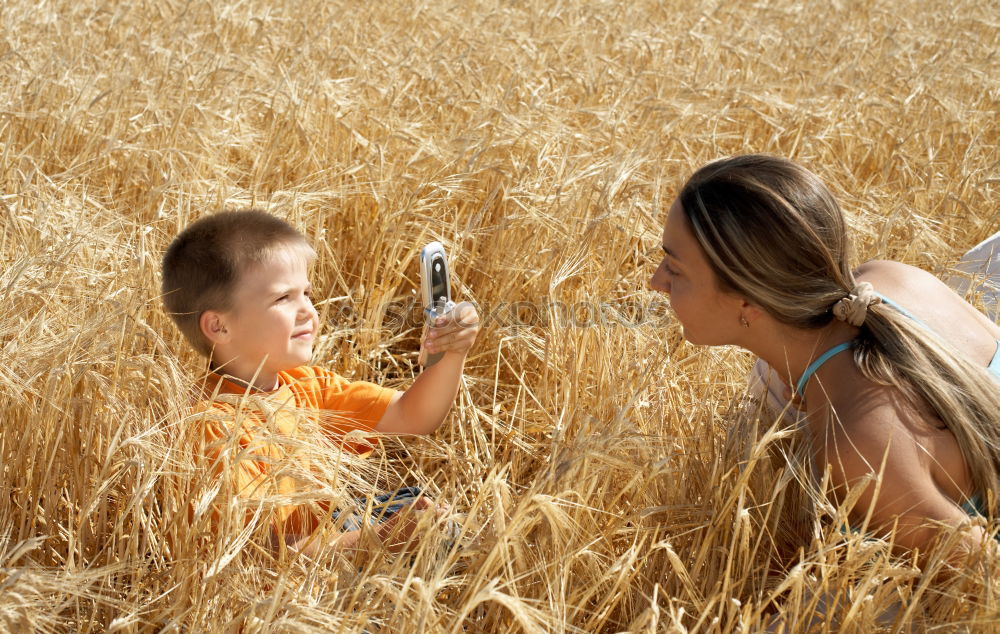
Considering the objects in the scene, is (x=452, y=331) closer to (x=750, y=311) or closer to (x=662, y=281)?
(x=662, y=281)

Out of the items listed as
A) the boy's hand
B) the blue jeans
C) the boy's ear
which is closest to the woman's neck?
the boy's hand

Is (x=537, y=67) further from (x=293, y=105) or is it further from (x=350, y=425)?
(x=350, y=425)

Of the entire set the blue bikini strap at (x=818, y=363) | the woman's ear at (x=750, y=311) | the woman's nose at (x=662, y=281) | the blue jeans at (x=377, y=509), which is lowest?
the blue jeans at (x=377, y=509)

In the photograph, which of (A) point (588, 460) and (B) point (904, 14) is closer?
(A) point (588, 460)

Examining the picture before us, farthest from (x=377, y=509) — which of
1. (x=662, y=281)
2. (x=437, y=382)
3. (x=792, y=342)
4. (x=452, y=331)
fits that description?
(x=792, y=342)

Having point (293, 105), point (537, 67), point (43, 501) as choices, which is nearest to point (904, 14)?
point (537, 67)

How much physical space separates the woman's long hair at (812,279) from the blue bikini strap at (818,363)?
0.10ft

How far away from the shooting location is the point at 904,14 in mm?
6488

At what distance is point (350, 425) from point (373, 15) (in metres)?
3.61

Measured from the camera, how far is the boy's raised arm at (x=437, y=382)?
177cm

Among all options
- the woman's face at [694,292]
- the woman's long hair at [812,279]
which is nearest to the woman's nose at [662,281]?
the woman's face at [694,292]

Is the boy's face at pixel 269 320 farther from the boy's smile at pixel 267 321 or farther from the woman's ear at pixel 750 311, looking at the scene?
the woman's ear at pixel 750 311

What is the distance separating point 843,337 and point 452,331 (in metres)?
0.68

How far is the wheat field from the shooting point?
131cm
